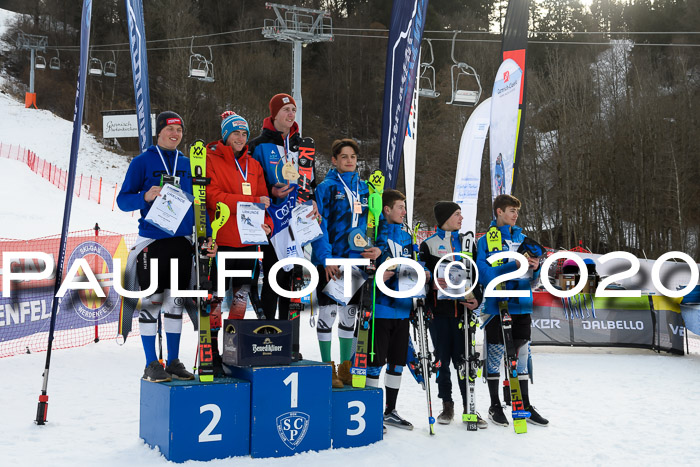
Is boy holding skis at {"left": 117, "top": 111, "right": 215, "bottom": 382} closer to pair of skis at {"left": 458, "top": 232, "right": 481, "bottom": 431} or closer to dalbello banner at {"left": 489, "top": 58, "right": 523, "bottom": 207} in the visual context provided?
pair of skis at {"left": 458, "top": 232, "right": 481, "bottom": 431}

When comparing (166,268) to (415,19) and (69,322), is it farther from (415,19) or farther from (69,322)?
(69,322)

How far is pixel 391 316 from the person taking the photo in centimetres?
518

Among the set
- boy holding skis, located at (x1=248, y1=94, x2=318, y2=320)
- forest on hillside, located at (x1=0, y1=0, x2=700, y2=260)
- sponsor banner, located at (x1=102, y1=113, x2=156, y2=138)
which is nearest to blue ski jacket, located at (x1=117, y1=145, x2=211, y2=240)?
boy holding skis, located at (x1=248, y1=94, x2=318, y2=320)

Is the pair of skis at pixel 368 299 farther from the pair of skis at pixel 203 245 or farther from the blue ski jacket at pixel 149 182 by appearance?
the blue ski jacket at pixel 149 182

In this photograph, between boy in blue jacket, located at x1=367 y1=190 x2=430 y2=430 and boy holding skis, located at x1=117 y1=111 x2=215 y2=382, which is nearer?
boy holding skis, located at x1=117 y1=111 x2=215 y2=382

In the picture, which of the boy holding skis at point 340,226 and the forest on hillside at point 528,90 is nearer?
the boy holding skis at point 340,226

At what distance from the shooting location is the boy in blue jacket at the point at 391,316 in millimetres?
5176

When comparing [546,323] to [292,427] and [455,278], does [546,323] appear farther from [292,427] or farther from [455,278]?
[292,427]

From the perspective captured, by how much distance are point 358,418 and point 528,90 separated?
3189 cm

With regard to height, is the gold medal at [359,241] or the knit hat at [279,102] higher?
the knit hat at [279,102]

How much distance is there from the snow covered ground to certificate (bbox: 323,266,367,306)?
1.08 m

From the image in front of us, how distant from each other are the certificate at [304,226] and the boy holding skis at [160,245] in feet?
2.02

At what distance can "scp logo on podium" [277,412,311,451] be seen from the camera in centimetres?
439

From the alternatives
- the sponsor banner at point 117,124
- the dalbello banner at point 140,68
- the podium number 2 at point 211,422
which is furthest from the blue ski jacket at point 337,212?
the sponsor banner at point 117,124
